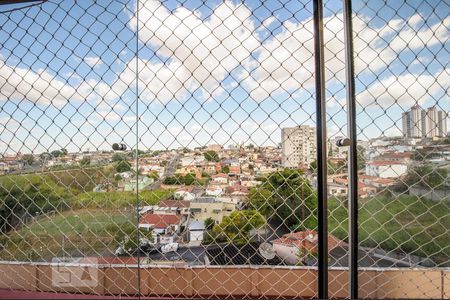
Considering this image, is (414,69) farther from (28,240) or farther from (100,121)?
(28,240)

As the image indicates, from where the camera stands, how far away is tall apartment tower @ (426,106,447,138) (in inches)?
31.4

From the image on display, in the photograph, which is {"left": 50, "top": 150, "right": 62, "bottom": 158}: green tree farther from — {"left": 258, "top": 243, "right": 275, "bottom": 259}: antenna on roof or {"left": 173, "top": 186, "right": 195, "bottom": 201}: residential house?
{"left": 258, "top": 243, "right": 275, "bottom": 259}: antenna on roof

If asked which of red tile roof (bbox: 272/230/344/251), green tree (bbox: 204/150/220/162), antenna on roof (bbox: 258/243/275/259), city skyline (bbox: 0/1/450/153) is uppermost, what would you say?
city skyline (bbox: 0/1/450/153)

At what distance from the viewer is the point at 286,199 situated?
0.89 metres

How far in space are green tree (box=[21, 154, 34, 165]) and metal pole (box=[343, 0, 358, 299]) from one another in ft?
2.86

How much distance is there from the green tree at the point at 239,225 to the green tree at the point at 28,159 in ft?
1.84

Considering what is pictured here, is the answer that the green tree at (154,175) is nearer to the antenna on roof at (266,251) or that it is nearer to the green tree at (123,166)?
the green tree at (123,166)

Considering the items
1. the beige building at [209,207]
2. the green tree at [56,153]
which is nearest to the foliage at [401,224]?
the beige building at [209,207]

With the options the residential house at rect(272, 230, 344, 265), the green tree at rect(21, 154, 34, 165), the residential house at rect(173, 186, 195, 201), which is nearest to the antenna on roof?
the residential house at rect(272, 230, 344, 265)

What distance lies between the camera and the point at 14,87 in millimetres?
972

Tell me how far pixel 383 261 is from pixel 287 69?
0.56 m

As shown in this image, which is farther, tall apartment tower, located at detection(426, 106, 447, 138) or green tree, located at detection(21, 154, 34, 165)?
green tree, located at detection(21, 154, 34, 165)

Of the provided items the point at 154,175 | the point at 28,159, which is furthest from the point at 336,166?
the point at 28,159

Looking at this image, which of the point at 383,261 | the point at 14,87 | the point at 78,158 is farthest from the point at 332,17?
the point at 14,87
